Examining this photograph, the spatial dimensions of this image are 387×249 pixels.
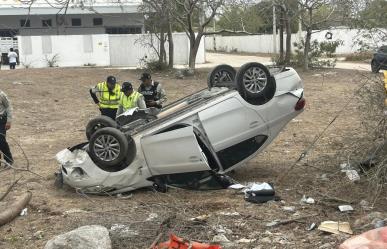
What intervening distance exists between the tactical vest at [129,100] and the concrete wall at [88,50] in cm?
2651

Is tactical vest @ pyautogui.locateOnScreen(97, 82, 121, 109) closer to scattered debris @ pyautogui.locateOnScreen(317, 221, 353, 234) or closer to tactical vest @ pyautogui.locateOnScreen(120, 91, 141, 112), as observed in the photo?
tactical vest @ pyautogui.locateOnScreen(120, 91, 141, 112)

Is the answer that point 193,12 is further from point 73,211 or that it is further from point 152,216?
point 152,216

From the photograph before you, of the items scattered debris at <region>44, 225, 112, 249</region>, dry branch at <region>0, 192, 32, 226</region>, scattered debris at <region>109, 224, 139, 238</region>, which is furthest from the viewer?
dry branch at <region>0, 192, 32, 226</region>

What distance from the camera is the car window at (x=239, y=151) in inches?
287

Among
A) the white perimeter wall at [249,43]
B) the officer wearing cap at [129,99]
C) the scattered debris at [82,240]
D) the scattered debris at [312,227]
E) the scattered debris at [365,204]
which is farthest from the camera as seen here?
the white perimeter wall at [249,43]

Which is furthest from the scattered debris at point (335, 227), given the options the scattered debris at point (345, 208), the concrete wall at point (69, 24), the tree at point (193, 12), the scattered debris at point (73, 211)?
the concrete wall at point (69, 24)

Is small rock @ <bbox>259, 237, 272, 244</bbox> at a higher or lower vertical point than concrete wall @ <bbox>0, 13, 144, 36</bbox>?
lower

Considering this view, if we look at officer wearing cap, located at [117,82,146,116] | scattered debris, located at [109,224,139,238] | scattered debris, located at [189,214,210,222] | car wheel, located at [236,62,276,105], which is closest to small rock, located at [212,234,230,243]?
scattered debris, located at [189,214,210,222]

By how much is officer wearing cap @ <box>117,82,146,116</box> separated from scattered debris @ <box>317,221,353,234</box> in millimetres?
3993

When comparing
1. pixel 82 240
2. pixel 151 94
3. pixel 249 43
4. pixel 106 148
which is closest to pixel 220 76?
pixel 151 94

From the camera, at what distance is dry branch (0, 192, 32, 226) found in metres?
6.21

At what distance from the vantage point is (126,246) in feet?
17.2

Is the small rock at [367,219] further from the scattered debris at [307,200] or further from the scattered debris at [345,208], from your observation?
the scattered debris at [307,200]

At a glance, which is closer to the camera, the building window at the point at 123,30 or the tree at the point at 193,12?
the tree at the point at 193,12
